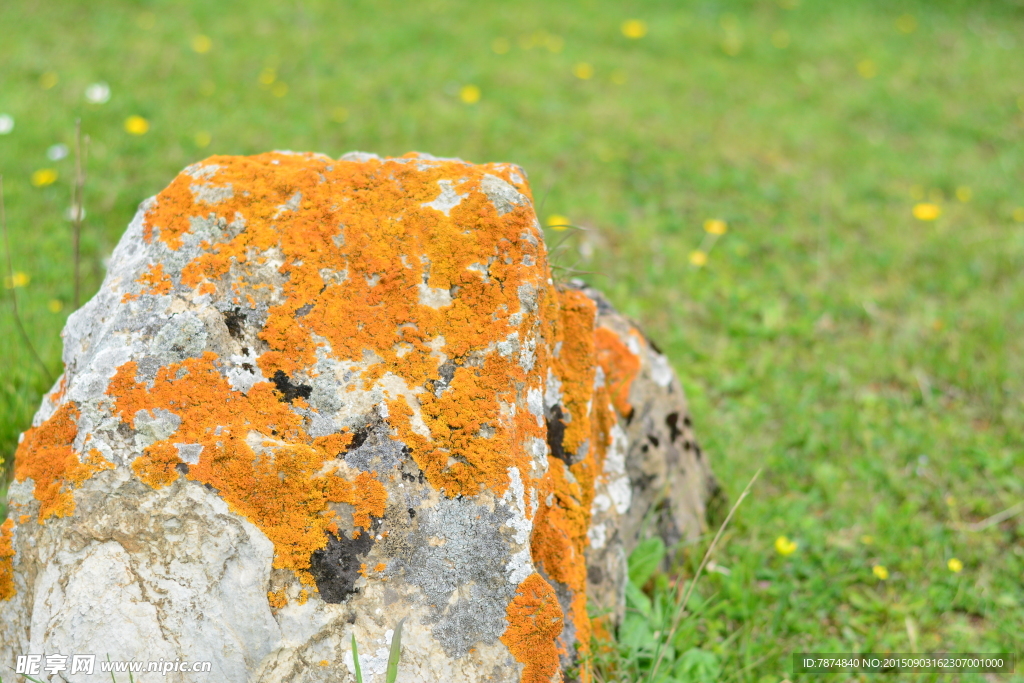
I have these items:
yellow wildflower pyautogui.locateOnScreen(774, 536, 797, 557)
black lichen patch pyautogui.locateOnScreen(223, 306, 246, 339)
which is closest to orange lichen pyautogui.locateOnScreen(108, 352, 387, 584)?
black lichen patch pyautogui.locateOnScreen(223, 306, 246, 339)

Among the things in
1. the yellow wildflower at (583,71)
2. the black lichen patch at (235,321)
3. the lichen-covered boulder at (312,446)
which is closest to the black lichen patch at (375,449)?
the lichen-covered boulder at (312,446)

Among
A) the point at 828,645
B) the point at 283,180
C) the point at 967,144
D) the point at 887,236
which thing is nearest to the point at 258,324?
the point at 283,180

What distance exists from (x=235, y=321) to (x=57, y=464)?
578mm

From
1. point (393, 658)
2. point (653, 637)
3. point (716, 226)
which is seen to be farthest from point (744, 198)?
point (393, 658)

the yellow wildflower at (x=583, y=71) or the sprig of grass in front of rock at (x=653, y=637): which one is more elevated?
the yellow wildflower at (x=583, y=71)

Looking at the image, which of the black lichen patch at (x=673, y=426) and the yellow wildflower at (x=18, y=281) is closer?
the black lichen patch at (x=673, y=426)

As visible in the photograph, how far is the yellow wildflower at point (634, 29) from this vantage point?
24.4 feet

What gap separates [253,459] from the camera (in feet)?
5.76

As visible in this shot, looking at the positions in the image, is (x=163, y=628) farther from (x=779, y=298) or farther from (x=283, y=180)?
(x=779, y=298)

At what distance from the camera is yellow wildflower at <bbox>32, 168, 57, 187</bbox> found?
4.32m

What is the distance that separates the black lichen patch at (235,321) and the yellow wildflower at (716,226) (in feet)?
12.4

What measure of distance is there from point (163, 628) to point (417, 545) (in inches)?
26.1

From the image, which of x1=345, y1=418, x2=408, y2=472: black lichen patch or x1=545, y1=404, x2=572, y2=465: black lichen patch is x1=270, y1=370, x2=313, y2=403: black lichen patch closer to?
x1=345, y1=418, x2=408, y2=472: black lichen patch

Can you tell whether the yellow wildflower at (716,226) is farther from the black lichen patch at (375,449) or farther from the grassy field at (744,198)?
the black lichen patch at (375,449)
